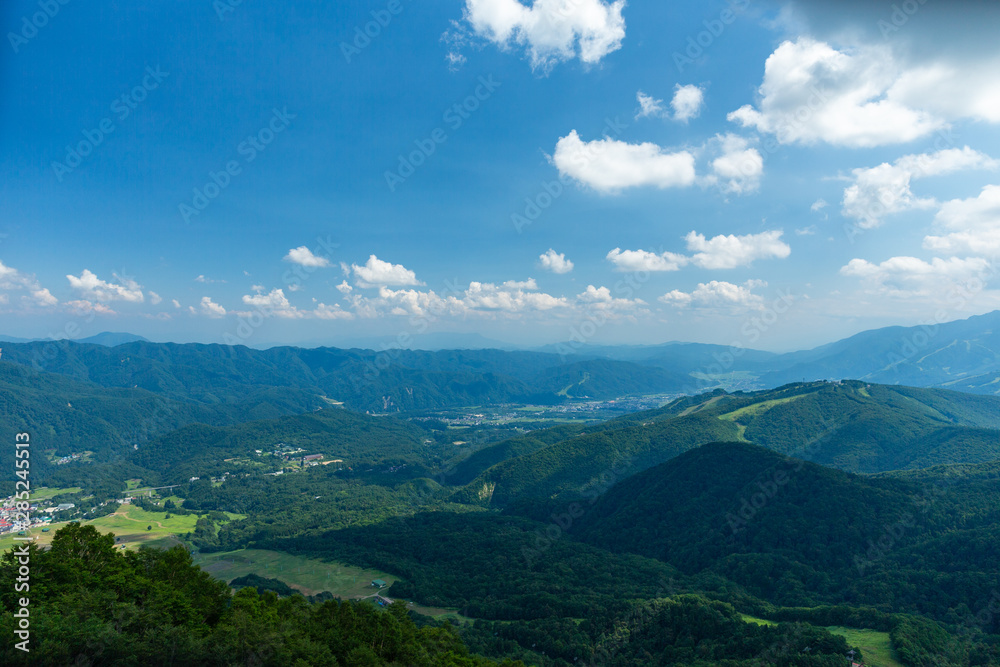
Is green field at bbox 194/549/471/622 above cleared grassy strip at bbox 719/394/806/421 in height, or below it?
below

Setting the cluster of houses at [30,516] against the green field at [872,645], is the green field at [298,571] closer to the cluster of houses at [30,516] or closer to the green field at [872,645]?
the cluster of houses at [30,516]

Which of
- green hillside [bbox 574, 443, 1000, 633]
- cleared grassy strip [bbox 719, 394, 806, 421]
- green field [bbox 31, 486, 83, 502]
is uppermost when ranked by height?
cleared grassy strip [bbox 719, 394, 806, 421]

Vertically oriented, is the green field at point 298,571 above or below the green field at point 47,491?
above

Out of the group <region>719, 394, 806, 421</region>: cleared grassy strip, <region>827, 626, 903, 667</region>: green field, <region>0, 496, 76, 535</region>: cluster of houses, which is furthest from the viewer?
<region>719, 394, 806, 421</region>: cleared grassy strip

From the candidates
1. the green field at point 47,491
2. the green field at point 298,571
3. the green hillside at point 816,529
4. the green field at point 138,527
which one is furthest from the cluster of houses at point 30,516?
the green hillside at point 816,529

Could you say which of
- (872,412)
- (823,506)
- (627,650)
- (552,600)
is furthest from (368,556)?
(872,412)

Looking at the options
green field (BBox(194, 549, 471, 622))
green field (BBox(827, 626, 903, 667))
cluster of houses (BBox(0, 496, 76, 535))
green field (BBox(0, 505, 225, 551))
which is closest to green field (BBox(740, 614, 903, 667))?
green field (BBox(827, 626, 903, 667))

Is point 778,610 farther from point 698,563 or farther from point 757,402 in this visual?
point 757,402

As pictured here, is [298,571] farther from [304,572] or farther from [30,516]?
[30,516]

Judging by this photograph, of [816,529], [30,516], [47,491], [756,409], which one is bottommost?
[47,491]

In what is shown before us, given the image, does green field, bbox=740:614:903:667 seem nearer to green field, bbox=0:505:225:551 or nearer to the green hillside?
the green hillside

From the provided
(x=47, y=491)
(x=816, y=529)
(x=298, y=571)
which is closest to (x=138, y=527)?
(x=298, y=571)
